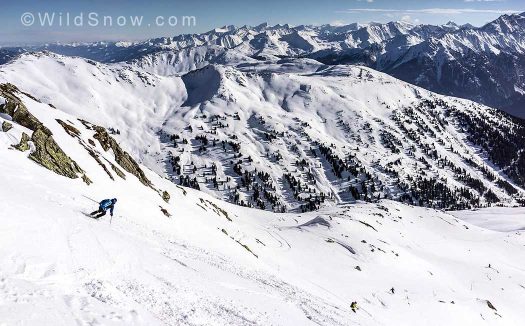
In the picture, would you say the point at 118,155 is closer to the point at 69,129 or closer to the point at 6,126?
the point at 69,129

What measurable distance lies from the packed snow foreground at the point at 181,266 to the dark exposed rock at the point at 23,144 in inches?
20.3

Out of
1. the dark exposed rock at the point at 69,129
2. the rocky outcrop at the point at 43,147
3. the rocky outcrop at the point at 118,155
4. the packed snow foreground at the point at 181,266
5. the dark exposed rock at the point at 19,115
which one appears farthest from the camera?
the rocky outcrop at the point at 118,155

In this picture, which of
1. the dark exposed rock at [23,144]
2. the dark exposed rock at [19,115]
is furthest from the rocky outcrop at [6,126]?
the dark exposed rock at [19,115]

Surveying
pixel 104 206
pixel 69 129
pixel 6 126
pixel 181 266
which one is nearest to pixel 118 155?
pixel 69 129

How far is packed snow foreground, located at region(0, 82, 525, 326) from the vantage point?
22.4m

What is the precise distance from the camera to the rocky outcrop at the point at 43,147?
4850 cm

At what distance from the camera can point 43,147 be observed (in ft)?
167

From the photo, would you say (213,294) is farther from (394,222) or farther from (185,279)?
(394,222)

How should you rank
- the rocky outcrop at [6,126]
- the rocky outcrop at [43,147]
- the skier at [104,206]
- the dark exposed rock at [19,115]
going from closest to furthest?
the skier at [104,206] < the rocky outcrop at [43,147] < the rocky outcrop at [6,126] < the dark exposed rock at [19,115]

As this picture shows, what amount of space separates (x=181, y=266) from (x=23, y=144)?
28.2m

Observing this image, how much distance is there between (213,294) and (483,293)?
7024 centimetres

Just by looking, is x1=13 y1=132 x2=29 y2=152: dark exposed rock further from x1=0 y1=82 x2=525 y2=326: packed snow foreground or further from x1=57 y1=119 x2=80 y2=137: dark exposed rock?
x1=57 y1=119 x2=80 y2=137: dark exposed rock

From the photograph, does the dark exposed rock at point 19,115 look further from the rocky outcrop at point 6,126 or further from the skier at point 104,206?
the skier at point 104,206

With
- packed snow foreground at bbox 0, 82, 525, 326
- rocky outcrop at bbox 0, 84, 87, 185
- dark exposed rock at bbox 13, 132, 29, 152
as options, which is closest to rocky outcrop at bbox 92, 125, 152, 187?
packed snow foreground at bbox 0, 82, 525, 326
